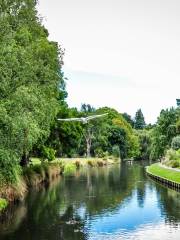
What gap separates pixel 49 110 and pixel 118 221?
17657 mm

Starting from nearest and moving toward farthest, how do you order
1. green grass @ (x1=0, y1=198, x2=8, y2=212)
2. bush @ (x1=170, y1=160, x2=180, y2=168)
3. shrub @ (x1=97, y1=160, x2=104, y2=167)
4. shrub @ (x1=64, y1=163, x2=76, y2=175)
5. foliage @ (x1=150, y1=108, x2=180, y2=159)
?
green grass @ (x1=0, y1=198, x2=8, y2=212) < bush @ (x1=170, y1=160, x2=180, y2=168) < shrub @ (x1=64, y1=163, x2=76, y2=175) < foliage @ (x1=150, y1=108, x2=180, y2=159) < shrub @ (x1=97, y1=160, x2=104, y2=167)

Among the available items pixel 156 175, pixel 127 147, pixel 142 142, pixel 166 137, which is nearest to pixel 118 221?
pixel 156 175

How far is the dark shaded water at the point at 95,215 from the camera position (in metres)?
30.2

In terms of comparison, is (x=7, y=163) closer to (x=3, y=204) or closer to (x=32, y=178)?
(x=3, y=204)

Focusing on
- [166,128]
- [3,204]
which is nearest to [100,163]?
[166,128]

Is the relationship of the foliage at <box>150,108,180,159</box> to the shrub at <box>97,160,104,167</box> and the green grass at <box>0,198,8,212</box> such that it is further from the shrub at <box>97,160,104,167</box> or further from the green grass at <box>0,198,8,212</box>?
the green grass at <box>0,198,8,212</box>

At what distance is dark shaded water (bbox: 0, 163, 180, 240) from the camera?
99.2ft

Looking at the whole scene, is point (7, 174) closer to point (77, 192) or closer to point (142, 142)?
point (77, 192)

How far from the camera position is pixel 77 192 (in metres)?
54.1

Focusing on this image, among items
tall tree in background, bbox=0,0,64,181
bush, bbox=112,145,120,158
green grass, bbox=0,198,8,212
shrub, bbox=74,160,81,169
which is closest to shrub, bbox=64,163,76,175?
shrub, bbox=74,160,81,169

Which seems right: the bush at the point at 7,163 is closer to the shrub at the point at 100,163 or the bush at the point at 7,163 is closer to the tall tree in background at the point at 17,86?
the tall tree in background at the point at 17,86

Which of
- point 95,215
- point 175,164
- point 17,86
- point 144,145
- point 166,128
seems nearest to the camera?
point 17,86

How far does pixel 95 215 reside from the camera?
3716 cm

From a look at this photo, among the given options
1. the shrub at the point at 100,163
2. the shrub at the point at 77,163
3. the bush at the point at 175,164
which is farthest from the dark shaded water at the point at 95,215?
the shrub at the point at 100,163
